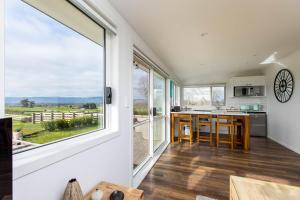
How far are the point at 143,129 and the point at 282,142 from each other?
435cm

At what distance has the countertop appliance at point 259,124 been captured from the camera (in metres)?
5.66

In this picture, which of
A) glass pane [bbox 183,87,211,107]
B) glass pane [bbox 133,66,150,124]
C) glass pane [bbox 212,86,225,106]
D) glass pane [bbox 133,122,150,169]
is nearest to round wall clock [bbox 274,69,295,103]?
glass pane [bbox 212,86,225,106]

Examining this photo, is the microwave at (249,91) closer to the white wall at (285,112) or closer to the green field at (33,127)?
the white wall at (285,112)

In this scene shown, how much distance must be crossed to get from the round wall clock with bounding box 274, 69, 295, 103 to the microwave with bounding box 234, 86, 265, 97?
2.95 ft

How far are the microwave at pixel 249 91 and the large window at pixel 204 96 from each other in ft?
2.08

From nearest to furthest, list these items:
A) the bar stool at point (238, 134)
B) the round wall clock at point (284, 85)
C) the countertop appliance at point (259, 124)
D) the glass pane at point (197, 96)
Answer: the round wall clock at point (284, 85)
the bar stool at point (238, 134)
the countertop appliance at point (259, 124)
the glass pane at point (197, 96)

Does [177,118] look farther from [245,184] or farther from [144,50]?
[245,184]

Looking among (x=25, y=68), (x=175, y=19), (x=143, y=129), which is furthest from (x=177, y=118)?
(x=25, y=68)

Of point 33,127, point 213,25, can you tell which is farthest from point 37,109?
point 213,25

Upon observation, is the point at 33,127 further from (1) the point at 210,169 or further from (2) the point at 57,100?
(1) the point at 210,169

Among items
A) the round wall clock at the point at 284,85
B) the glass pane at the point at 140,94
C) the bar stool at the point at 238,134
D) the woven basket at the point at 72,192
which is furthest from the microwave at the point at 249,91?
the woven basket at the point at 72,192

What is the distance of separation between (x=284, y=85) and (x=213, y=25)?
142 inches

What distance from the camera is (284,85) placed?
4.34 m

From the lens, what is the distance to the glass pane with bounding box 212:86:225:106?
676 cm
